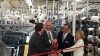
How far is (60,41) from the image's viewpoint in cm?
510

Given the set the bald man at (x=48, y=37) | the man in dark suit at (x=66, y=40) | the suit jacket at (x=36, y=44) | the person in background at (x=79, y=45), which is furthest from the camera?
the man in dark suit at (x=66, y=40)

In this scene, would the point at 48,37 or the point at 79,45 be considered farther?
the point at 48,37

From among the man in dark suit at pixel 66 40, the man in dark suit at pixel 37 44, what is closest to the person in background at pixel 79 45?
the man in dark suit at pixel 66 40

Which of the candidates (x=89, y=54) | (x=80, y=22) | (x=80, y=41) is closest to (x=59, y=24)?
(x=80, y=22)

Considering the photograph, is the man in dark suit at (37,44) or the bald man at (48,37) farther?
the bald man at (48,37)

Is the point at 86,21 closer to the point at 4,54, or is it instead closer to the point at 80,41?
the point at 80,41

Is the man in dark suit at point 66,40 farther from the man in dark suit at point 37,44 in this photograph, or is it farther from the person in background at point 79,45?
the man in dark suit at point 37,44

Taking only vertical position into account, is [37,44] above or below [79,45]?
above

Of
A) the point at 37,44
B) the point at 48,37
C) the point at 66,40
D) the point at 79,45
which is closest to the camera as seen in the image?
the point at 37,44

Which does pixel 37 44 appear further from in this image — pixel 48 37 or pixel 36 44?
pixel 48 37

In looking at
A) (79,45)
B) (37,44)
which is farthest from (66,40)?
(37,44)

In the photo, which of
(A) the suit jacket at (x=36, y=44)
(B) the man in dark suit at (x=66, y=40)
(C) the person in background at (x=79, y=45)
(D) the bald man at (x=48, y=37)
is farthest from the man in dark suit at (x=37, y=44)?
(B) the man in dark suit at (x=66, y=40)

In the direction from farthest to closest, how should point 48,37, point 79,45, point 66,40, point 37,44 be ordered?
point 66,40
point 48,37
point 79,45
point 37,44

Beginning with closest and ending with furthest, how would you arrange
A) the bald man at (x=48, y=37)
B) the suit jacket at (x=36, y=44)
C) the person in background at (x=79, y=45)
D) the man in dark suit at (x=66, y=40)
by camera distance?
the suit jacket at (x=36, y=44) → the bald man at (x=48, y=37) → the person in background at (x=79, y=45) → the man in dark suit at (x=66, y=40)
